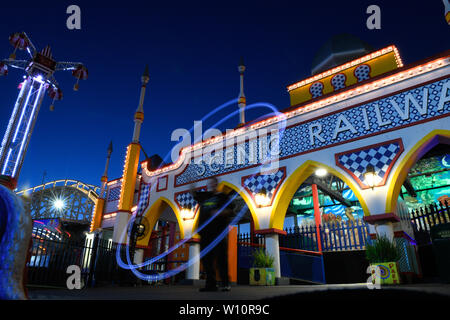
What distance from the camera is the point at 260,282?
808cm

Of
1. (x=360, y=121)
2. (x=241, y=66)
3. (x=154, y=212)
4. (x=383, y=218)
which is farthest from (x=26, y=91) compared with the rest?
(x=383, y=218)

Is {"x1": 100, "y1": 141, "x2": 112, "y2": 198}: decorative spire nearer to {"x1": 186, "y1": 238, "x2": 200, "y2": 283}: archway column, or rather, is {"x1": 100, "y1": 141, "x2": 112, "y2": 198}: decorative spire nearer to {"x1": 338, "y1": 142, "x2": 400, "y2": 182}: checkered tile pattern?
{"x1": 186, "y1": 238, "x2": 200, "y2": 283}: archway column

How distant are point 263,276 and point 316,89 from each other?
880 centimetres

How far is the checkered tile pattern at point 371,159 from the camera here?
7.74m

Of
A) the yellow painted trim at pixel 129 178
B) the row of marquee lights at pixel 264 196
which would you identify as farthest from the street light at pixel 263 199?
the yellow painted trim at pixel 129 178

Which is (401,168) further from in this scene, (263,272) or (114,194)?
(114,194)

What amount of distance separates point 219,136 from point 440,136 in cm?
727

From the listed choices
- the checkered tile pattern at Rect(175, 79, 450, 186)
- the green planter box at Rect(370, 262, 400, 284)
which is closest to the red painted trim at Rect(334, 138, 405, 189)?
the checkered tile pattern at Rect(175, 79, 450, 186)

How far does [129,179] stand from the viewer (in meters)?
13.6

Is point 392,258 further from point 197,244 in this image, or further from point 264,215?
point 197,244

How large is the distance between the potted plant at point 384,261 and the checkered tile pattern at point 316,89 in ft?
26.4

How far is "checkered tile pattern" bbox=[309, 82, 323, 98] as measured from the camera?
13.1 m

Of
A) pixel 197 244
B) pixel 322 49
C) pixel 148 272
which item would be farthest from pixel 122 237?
pixel 322 49

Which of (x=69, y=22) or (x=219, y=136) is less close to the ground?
(x=69, y=22)
